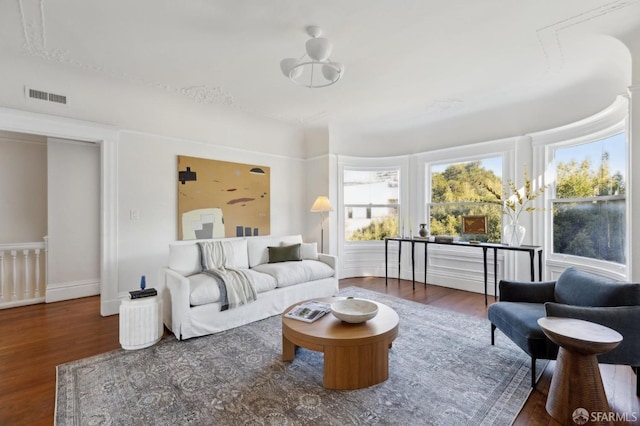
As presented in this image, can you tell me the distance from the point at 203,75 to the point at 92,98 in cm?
134

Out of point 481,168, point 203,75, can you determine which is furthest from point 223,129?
point 481,168

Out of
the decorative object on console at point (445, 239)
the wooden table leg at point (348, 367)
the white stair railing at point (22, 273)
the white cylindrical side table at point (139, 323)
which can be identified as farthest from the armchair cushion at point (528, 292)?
the white stair railing at point (22, 273)

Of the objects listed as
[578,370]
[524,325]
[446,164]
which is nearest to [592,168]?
[446,164]

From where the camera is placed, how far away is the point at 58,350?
2551 mm

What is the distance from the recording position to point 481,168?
4535 millimetres

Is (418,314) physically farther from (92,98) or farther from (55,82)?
(55,82)

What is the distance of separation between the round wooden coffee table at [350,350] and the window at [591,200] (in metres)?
2.90

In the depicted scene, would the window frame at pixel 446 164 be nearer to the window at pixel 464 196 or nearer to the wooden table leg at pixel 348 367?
the window at pixel 464 196

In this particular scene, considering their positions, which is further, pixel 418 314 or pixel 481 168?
pixel 481 168

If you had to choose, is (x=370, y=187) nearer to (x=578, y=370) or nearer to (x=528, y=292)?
(x=528, y=292)

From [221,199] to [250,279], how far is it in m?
1.64

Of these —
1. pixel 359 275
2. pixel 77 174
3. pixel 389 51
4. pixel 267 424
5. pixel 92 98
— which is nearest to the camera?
pixel 267 424

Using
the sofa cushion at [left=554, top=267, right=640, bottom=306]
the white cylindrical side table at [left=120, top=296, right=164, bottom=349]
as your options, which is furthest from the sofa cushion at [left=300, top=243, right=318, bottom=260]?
the sofa cushion at [left=554, top=267, right=640, bottom=306]

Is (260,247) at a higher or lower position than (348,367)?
higher
